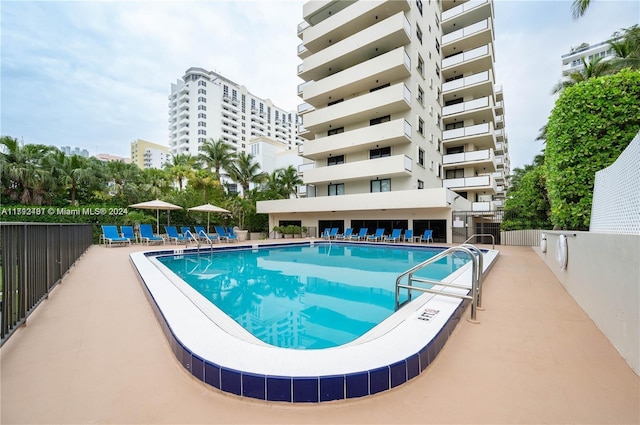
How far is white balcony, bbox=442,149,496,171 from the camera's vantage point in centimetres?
2364

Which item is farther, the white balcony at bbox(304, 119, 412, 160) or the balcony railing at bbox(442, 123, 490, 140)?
the balcony railing at bbox(442, 123, 490, 140)

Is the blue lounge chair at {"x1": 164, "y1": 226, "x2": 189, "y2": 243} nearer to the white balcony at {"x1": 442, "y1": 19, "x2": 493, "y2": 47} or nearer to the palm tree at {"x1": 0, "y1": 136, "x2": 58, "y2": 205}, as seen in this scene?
the palm tree at {"x1": 0, "y1": 136, "x2": 58, "y2": 205}

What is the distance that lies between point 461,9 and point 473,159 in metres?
14.0

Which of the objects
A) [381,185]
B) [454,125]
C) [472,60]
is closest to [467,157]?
[454,125]

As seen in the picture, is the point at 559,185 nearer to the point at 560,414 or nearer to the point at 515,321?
the point at 515,321

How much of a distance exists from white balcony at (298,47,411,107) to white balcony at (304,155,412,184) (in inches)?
242

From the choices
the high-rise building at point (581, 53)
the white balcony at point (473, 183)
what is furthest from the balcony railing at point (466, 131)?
the high-rise building at point (581, 53)

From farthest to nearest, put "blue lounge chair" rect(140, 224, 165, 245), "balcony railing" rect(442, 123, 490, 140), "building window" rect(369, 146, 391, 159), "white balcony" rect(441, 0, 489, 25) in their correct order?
"white balcony" rect(441, 0, 489, 25) → "balcony railing" rect(442, 123, 490, 140) → "building window" rect(369, 146, 391, 159) → "blue lounge chair" rect(140, 224, 165, 245)

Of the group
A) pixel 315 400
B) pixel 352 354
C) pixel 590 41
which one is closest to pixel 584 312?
pixel 352 354

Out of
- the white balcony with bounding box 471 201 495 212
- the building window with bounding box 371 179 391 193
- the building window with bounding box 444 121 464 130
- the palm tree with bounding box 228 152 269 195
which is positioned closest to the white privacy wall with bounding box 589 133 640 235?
the building window with bounding box 371 179 391 193

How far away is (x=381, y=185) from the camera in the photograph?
21.6m

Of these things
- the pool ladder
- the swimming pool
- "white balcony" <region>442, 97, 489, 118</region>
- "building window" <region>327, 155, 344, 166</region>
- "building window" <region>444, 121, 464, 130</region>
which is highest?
"white balcony" <region>442, 97, 489, 118</region>

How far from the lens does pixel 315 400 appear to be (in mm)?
2109

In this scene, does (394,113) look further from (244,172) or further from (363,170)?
(244,172)
